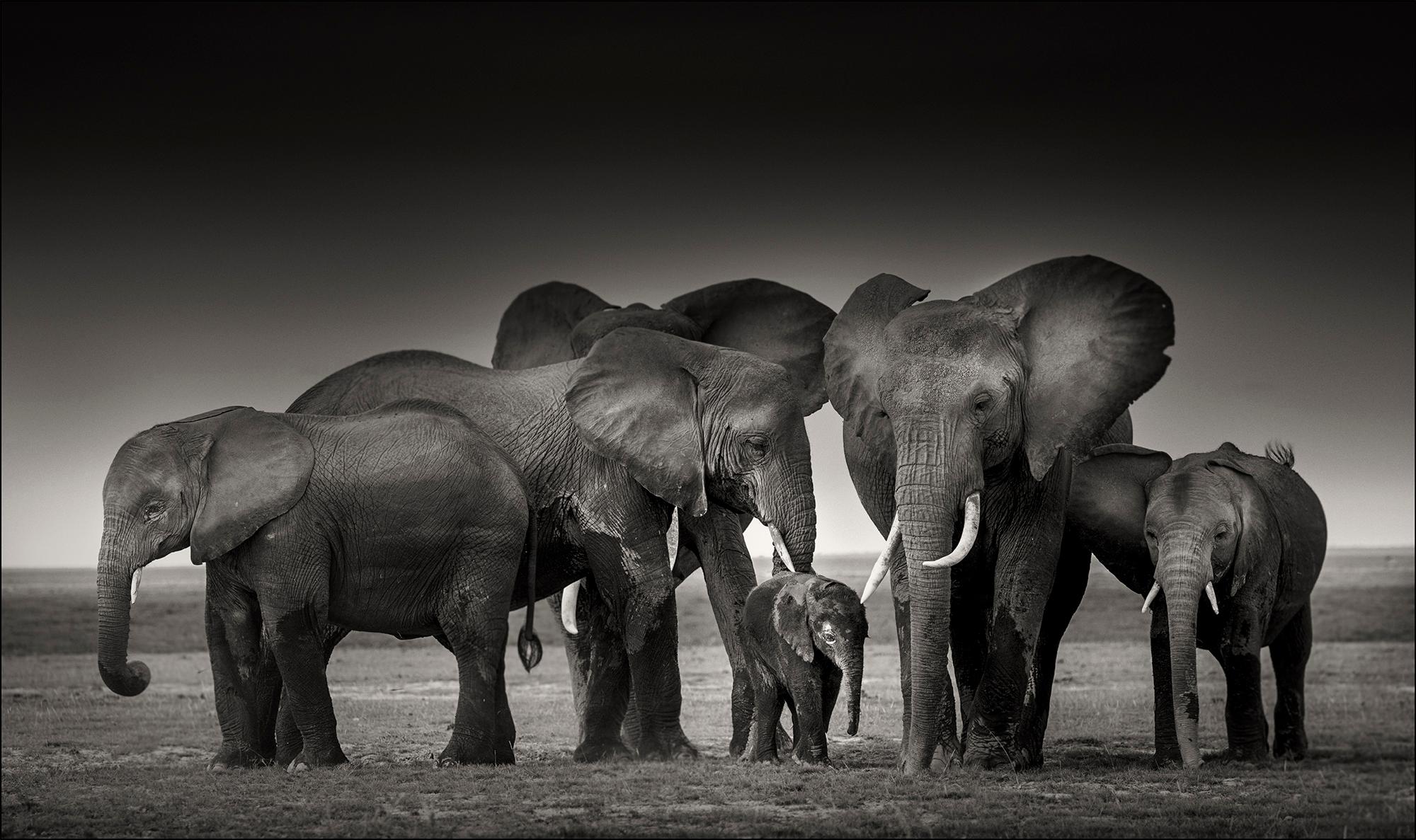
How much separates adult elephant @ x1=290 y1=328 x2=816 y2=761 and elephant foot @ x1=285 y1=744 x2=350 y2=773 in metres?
2.30

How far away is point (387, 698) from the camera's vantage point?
21344mm

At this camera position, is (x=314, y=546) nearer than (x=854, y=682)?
No

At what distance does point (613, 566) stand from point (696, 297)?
4027 mm

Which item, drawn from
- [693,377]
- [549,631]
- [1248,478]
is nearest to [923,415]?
[693,377]

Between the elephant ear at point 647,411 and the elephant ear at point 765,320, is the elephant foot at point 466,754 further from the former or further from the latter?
the elephant ear at point 765,320

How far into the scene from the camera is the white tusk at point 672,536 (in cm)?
1435

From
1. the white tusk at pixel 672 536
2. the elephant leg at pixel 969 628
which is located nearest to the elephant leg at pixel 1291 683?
the elephant leg at pixel 969 628

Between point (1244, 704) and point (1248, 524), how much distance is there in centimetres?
152

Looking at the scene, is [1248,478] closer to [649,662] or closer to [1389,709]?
[649,662]

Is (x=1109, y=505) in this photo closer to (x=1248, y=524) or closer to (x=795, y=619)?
(x=1248, y=524)

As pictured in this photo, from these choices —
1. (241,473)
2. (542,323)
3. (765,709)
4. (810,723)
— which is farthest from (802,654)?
(542,323)

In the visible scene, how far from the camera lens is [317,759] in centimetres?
1280

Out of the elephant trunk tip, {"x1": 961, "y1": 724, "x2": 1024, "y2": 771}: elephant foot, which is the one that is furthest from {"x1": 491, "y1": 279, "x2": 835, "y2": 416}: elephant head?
the elephant trunk tip

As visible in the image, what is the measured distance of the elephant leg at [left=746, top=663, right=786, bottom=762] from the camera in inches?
519
